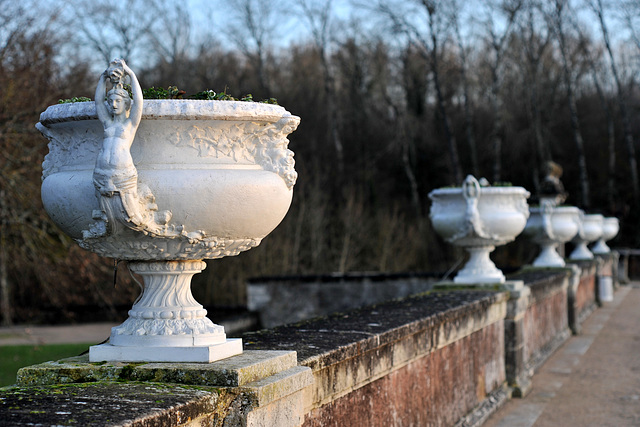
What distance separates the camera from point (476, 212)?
21.9ft

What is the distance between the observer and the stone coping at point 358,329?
11.2 ft

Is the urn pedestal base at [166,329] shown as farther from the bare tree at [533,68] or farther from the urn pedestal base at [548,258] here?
the bare tree at [533,68]

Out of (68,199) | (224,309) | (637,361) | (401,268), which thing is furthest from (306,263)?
(68,199)

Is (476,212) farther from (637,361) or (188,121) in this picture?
(188,121)

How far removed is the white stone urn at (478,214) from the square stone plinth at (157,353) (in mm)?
4061

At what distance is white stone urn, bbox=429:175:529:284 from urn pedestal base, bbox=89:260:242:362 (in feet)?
12.8

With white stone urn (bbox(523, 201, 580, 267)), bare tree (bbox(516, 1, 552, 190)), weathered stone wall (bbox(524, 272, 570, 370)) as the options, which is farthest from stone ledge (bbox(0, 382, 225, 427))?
bare tree (bbox(516, 1, 552, 190))

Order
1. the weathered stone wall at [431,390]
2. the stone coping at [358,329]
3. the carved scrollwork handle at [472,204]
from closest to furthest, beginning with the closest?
1. the stone coping at [358,329]
2. the weathered stone wall at [431,390]
3. the carved scrollwork handle at [472,204]

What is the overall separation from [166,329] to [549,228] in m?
9.19

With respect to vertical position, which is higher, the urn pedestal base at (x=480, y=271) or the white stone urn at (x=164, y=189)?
the white stone urn at (x=164, y=189)

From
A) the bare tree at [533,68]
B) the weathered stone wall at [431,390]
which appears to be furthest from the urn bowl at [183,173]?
the bare tree at [533,68]

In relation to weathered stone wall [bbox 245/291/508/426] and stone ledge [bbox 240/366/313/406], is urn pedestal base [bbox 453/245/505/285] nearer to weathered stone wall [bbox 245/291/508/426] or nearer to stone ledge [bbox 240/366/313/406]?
weathered stone wall [bbox 245/291/508/426]

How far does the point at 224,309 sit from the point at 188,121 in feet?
52.4

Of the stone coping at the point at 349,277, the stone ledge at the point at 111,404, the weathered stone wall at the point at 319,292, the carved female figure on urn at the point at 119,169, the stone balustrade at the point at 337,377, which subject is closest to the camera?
the stone ledge at the point at 111,404
